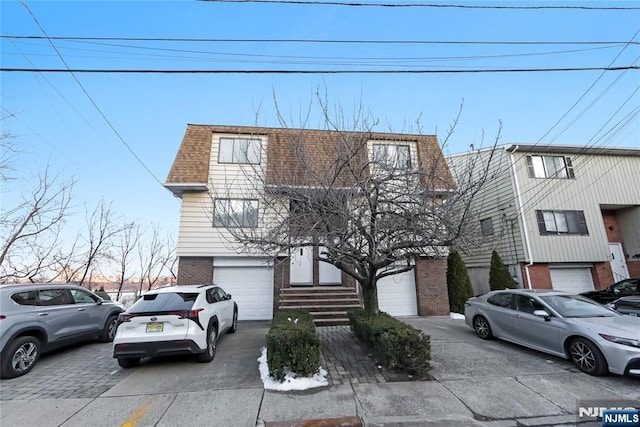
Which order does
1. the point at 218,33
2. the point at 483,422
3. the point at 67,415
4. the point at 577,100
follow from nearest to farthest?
the point at 483,422 < the point at 67,415 < the point at 218,33 < the point at 577,100

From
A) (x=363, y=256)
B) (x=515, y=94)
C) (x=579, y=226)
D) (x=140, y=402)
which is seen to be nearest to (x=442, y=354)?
(x=363, y=256)

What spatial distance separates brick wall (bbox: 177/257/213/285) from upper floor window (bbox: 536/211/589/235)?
54.2ft

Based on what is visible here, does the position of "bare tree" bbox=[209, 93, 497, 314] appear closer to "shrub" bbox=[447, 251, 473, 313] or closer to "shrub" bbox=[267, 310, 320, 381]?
"shrub" bbox=[267, 310, 320, 381]

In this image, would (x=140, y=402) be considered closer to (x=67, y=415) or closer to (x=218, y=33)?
(x=67, y=415)

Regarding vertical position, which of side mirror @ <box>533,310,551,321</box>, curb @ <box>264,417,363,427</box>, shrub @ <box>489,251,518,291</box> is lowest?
curb @ <box>264,417,363,427</box>

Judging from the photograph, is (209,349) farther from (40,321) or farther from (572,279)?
(572,279)

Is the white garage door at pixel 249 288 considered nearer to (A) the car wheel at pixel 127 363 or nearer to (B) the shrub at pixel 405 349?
(A) the car wheel at pixel 127 363

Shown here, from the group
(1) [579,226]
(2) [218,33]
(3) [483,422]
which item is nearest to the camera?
(3) [483,422]

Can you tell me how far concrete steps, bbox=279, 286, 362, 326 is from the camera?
9.58 metres

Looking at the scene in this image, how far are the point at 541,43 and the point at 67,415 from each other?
446 inches

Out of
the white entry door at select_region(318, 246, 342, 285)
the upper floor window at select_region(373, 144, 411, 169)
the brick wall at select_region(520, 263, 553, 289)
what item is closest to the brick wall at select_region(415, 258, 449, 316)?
the white entry door at select_region(318, 246, 342, 285)

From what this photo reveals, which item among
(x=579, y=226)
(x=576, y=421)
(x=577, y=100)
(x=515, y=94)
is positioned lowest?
(x=576, y=421)

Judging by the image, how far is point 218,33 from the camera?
20.8 ft

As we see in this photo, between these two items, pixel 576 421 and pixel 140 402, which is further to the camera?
pixel 140 402
